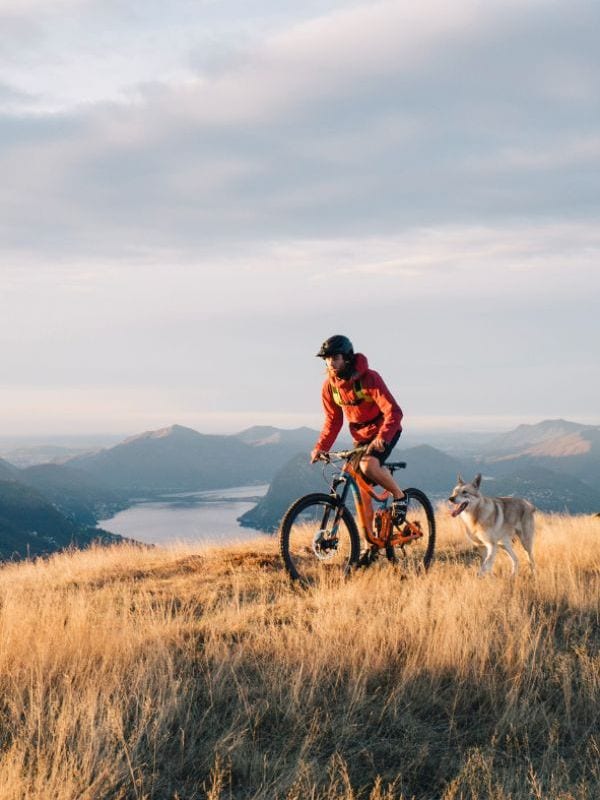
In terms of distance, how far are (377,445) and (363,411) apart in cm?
56

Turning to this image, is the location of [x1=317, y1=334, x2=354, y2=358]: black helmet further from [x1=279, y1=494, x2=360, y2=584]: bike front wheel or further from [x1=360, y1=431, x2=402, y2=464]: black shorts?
[x1=279, y1=494, x2=360, y2=584]: bike front wheel

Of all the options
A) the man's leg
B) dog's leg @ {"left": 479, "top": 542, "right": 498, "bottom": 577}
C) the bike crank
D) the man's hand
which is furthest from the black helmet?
dog's leg @ {"left": 479, "top": 542, "right": 498, "bottom": 577}

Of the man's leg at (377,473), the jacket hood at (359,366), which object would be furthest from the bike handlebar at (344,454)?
the jacket hood at (359,366)

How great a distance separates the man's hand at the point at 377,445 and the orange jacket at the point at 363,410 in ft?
0.16

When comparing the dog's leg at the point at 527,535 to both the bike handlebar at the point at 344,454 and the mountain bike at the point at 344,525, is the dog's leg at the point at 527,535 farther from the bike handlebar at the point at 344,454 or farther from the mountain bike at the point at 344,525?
the bike handlebar at the point at 344,454

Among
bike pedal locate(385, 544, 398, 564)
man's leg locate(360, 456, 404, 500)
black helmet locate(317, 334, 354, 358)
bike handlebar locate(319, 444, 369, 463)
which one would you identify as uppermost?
black helmet locate(317, 334, 354, 358)

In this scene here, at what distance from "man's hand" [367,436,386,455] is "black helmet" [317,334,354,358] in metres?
0.98

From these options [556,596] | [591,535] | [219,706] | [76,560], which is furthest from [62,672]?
[591,535]

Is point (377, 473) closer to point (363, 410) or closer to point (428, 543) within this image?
point (363, 410)

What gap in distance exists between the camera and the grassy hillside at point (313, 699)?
3.60 meters

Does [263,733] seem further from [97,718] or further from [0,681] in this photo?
[0,681]

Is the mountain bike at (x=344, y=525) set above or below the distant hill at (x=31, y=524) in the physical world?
above

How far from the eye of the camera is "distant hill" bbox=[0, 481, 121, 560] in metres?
143

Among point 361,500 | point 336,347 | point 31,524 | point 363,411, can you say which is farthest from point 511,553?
point 31,524
